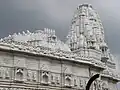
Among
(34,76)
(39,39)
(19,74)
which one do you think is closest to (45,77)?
(34,76)

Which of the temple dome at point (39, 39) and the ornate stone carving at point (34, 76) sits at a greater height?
the temple dome at point (39, 39)

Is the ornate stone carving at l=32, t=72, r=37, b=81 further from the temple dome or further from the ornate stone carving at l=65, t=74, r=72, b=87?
the temple dome

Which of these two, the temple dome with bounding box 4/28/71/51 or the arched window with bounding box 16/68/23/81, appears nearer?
the arched window with bounding box 16/68/23/81

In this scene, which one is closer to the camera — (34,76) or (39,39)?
(34,76)

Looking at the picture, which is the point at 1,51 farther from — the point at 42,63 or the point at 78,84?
the point at 78,84

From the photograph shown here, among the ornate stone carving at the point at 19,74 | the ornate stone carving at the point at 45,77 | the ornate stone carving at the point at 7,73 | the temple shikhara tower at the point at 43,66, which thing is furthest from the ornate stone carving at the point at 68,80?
the ornate stone carving at the point at 7,73

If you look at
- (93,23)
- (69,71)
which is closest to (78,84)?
(69,71)

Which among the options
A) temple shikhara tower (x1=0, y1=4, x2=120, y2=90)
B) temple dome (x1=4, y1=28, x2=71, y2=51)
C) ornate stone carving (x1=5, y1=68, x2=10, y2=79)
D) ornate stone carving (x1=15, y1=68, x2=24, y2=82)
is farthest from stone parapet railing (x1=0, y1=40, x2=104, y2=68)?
temple dome (x1=4, y1=28, x2=71, y2=51)

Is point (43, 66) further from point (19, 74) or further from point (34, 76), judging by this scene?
point (19, 74)

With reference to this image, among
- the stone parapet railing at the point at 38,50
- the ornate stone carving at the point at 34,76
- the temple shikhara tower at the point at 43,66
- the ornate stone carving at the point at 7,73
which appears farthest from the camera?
the ornate stone carving at the point at 34,76

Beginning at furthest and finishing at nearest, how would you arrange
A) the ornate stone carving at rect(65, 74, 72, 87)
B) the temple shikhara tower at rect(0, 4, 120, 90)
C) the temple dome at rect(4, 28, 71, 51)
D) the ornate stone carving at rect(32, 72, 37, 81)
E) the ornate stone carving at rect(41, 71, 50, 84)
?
the temple dome at rect(4, 28, 71, 51) → the ornate stone carving at rect(65, 74, 72, 87) → the ornate stone carving at rect(41, 71, 50, 84) → the ornate stone carving at rect(32, 72, 37, 81) → the temple shikhara tower at rect(0, 4, 120, 90)

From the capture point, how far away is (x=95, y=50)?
5684 centimetres

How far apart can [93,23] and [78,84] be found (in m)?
24.8

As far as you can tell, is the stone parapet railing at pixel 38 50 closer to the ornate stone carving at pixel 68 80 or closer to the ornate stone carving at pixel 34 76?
the ornate stone carving at pixel 68 80
